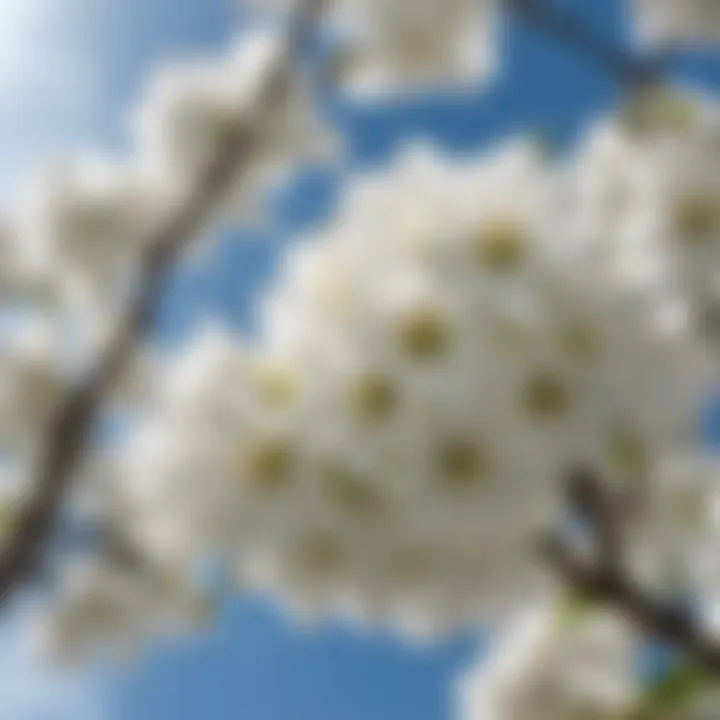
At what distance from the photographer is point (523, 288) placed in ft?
3.42

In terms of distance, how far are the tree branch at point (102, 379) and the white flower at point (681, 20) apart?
38 centimetres

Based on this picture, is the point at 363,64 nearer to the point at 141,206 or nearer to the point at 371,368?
the point at 141,206

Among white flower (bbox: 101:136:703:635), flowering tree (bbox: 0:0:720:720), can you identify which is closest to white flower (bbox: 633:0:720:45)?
flowering tree (bbox: 0:0:720:720)

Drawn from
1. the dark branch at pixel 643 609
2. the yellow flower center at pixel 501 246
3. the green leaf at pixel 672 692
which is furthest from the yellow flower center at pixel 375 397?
the green leaf at pixel 672 692

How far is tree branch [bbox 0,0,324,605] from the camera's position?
0.99m

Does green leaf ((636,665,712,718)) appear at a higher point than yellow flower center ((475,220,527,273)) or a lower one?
lower

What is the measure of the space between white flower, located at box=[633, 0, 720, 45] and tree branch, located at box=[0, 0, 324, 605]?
15.0 inches

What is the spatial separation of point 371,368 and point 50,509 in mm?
244

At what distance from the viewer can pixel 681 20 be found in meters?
1.41

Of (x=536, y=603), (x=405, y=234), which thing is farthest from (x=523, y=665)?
(x=405, y=234)

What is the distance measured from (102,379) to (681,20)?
0.71 meters

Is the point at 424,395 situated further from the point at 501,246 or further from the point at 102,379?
the point at 102,379

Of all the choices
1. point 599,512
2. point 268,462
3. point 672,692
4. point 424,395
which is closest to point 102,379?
point 268,462

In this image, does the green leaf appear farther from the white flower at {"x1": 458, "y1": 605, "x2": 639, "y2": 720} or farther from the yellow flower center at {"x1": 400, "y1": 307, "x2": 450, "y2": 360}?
the yellow flower center at {"x1": 400, "y1": 307, "x2": 450, "y2": 360}
